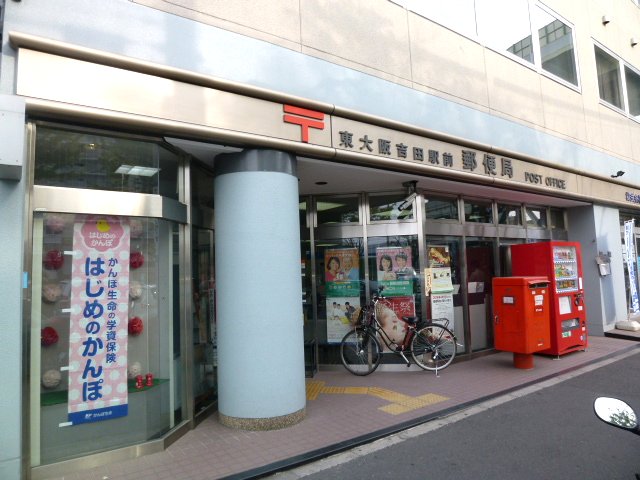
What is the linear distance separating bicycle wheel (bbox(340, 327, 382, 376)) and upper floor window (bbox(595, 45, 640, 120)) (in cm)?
1014

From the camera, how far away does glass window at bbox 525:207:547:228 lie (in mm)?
10266

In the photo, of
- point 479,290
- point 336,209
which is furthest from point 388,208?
point 479,290

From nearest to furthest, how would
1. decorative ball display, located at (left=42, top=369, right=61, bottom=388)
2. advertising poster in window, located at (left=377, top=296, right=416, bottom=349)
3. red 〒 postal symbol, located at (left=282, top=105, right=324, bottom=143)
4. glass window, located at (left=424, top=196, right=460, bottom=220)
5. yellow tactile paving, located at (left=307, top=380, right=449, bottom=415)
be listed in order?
decorative ball display, located at (left=42, top=369, right=61, bottom=388) < red 〒 postal symbol, located at (left=282, top=105, right=324, bottom=143) < yellow tactile paving, located at (left=307, top=380, right=449, bottom=415) < advertising poster in window, located at (left=377, top=296, right=416, bottom=349) < glass window, located at (left=424, top=196, right=460, bottom=220)

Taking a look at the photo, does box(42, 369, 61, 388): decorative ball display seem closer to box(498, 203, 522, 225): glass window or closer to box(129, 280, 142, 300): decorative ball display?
box(129, 280, 142, 300): decorative ball display

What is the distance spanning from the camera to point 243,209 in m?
4.98

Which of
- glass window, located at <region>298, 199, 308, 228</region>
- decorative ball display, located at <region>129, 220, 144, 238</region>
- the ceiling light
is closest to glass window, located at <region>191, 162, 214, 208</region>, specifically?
the ceiling light

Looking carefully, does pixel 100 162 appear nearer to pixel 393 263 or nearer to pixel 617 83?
pixel 393 263

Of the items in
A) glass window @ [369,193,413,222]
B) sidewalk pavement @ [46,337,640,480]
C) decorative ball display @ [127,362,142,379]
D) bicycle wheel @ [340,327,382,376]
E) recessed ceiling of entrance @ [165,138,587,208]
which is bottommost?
sidewalk pavement @ [46,337,640,480]

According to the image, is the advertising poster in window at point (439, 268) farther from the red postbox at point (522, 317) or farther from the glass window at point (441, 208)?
the red postbox at point (522, 317)

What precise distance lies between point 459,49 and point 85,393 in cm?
796

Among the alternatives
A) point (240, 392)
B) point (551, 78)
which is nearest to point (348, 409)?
point (240, 392)

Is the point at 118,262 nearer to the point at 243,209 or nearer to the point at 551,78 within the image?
the point at 243,209

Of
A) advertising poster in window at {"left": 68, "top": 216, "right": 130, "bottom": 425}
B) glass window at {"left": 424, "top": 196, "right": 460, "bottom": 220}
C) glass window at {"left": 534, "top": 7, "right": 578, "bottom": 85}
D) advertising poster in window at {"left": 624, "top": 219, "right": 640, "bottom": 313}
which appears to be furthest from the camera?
advertising poster in window at {"left": 624, "top": 219, "right": 640, "bottom": 313}

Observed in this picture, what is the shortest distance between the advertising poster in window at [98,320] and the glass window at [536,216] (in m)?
9.11
